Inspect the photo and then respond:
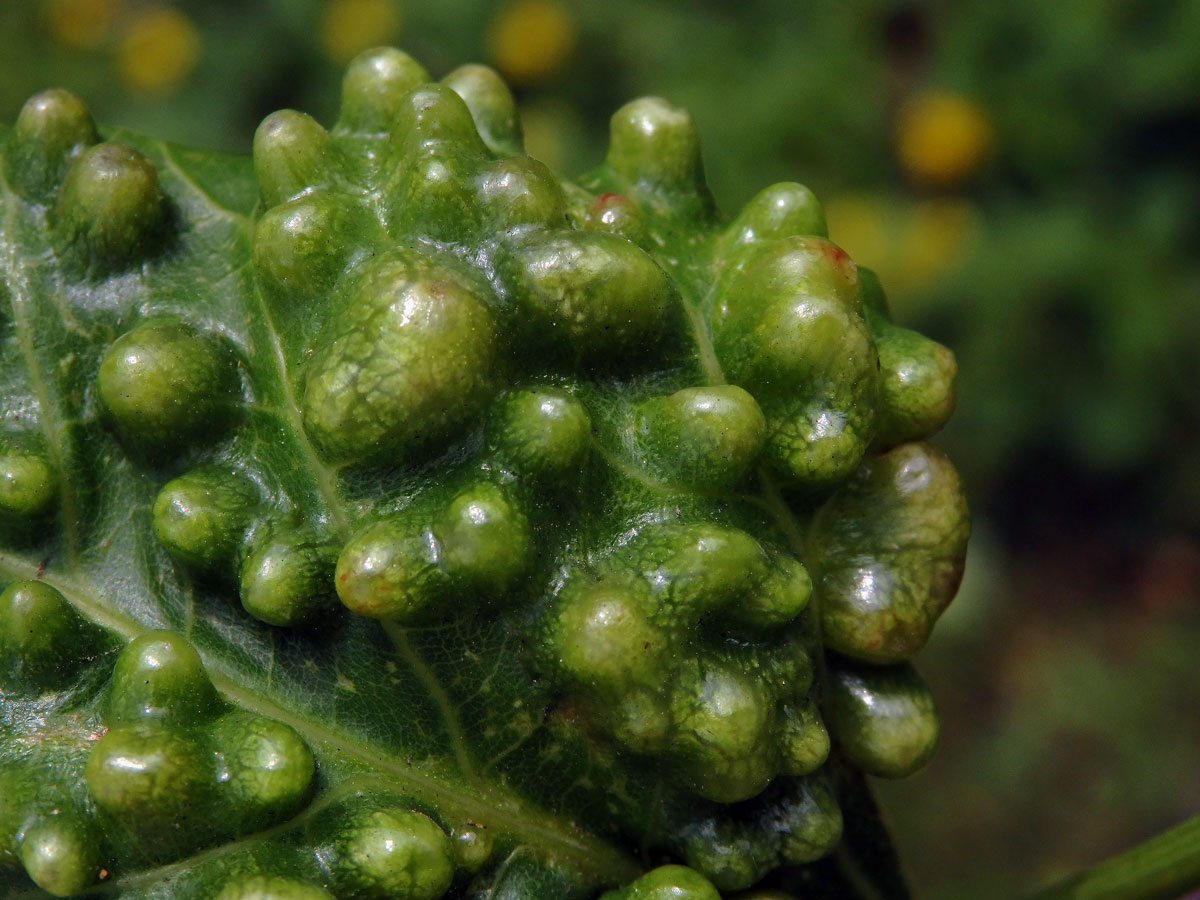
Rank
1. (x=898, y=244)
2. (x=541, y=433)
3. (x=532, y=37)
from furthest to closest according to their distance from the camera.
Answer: (x=532, y=37) → (x=898, y=244) → (x=541, y=433)

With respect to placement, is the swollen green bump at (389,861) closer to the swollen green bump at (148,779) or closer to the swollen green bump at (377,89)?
the swollen green bump at (148,779)

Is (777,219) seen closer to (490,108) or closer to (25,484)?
(490,108)

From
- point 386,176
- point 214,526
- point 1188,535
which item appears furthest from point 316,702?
point 1188,535

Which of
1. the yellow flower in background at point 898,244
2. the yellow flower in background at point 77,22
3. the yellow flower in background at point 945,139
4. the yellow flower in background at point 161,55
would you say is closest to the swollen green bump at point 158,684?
the yellow flower in background at point 898,244

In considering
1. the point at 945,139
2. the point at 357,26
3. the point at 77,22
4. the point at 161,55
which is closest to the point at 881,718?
the point at 945,139

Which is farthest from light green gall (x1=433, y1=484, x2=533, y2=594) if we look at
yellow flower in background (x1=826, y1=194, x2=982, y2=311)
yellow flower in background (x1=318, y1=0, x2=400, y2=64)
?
yellow flower in background (x1=318, y1=0, x2=400, y2=64)

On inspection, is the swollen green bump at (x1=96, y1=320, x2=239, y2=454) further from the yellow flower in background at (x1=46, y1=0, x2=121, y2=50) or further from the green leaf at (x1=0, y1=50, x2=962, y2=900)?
the yellow flower in background at (x1=46, y1=0, x2=121, y2=50)

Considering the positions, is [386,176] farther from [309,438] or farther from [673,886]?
[673,886]
